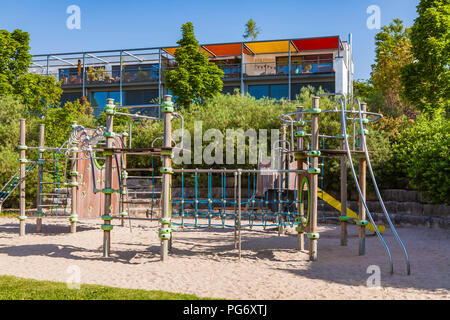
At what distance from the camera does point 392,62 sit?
23.7 meters

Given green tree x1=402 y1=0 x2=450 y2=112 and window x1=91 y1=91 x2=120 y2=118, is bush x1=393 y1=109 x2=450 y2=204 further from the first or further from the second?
window x1=91 y1=91 x2=120 y2=118

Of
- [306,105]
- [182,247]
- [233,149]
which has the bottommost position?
[182,247]

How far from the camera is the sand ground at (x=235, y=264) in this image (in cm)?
590

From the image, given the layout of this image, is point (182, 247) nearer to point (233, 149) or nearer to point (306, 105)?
point (233, 149)

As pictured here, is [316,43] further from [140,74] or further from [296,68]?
[140,74]

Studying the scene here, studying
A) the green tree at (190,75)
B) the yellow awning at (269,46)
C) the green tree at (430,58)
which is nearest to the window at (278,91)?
the yellow awning at (269,46)

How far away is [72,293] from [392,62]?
22172 millimetres

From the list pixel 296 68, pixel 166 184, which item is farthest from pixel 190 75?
pixel 166 184

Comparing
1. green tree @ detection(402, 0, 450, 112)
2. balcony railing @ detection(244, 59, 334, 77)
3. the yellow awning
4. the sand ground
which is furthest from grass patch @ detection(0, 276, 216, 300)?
the yellow awning

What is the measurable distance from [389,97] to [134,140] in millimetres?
12940

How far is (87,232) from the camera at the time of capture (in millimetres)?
11578

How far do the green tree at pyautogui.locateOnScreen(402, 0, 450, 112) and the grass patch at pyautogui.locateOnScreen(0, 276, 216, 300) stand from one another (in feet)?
43.3
